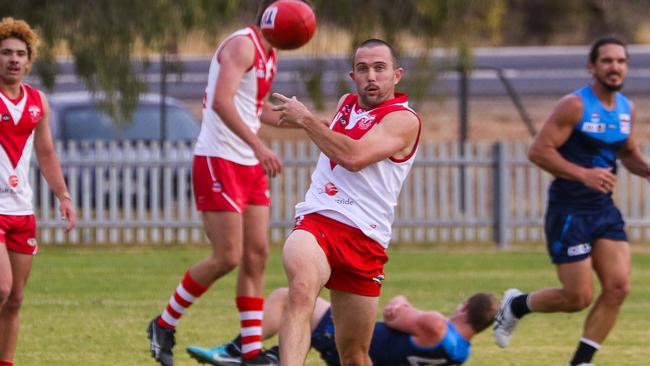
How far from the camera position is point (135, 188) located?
18984 mm

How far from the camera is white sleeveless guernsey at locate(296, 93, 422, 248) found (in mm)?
7281

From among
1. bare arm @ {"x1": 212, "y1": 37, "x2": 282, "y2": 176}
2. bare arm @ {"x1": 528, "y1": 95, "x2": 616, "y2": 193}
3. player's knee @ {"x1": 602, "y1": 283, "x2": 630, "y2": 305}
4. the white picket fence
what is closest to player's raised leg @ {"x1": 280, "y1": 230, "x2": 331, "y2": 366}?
bare arm @ {"x1": 212, "y1": 37, "x2": 282, "y2": 176}

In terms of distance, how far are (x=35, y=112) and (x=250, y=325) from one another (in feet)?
6.55

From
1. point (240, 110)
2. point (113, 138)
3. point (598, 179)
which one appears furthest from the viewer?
point (113, 138)

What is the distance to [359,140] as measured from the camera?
7078 millimetres

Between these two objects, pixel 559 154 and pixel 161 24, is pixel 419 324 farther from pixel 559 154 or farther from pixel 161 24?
pixel 161 24

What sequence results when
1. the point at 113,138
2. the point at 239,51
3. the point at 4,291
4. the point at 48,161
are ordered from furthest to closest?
the point at 113,138 < the point at 239,51 < the point at 48,161 < the point at 4,291

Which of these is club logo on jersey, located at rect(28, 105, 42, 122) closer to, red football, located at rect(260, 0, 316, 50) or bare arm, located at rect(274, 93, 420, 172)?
red football, located at rect(260, 0, 316, 50)

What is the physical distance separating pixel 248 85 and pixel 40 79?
1134cm

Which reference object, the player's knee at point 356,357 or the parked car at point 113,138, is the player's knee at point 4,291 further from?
the parked car at point 113,138

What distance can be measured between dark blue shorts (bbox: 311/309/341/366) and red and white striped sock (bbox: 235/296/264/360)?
0.47m

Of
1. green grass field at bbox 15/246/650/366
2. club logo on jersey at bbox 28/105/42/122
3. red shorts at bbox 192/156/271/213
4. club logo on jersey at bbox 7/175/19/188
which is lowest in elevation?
green grass field at bbox 15/246/650/366

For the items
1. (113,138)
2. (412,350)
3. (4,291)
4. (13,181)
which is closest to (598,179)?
(412,350)

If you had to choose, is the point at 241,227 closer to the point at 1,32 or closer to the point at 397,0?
the point at 1,32
